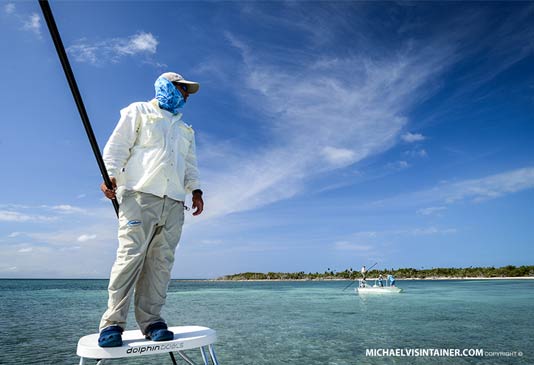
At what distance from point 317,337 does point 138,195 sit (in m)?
10.1

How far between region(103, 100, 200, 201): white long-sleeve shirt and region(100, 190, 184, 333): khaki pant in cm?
10

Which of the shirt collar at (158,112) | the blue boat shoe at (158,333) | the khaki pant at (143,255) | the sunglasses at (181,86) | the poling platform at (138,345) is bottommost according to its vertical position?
the poling platform at (138,345)

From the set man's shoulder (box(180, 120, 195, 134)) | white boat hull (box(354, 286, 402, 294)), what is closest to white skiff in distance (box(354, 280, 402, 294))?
white boat hull (box(354, 286, 402, 294))

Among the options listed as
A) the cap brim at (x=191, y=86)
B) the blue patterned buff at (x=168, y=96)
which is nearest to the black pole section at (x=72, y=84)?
the blue patterned buff at (x=168, y=96)

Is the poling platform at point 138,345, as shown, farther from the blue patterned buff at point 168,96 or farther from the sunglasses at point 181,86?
the sunglasses at point 181,86

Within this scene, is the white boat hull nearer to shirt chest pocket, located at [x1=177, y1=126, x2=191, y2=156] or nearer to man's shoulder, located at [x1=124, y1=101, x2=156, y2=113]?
shirt chest pocket, located at [x1=177, y1=126, x2=191, y2=156]

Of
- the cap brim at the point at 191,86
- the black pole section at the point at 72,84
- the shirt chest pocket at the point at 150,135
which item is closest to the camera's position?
the black pole section at the point at 72,84

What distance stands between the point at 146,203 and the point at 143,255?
40cm

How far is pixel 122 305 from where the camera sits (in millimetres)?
2482

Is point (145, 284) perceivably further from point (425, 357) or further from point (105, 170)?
point (425, 357)

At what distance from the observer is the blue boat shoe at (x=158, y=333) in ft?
8.04

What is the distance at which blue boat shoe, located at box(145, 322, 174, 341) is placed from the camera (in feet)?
8.04

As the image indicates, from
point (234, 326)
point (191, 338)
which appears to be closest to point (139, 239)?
point (191, 338)

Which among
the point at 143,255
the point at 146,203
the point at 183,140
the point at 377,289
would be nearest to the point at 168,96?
the point at 183,140
